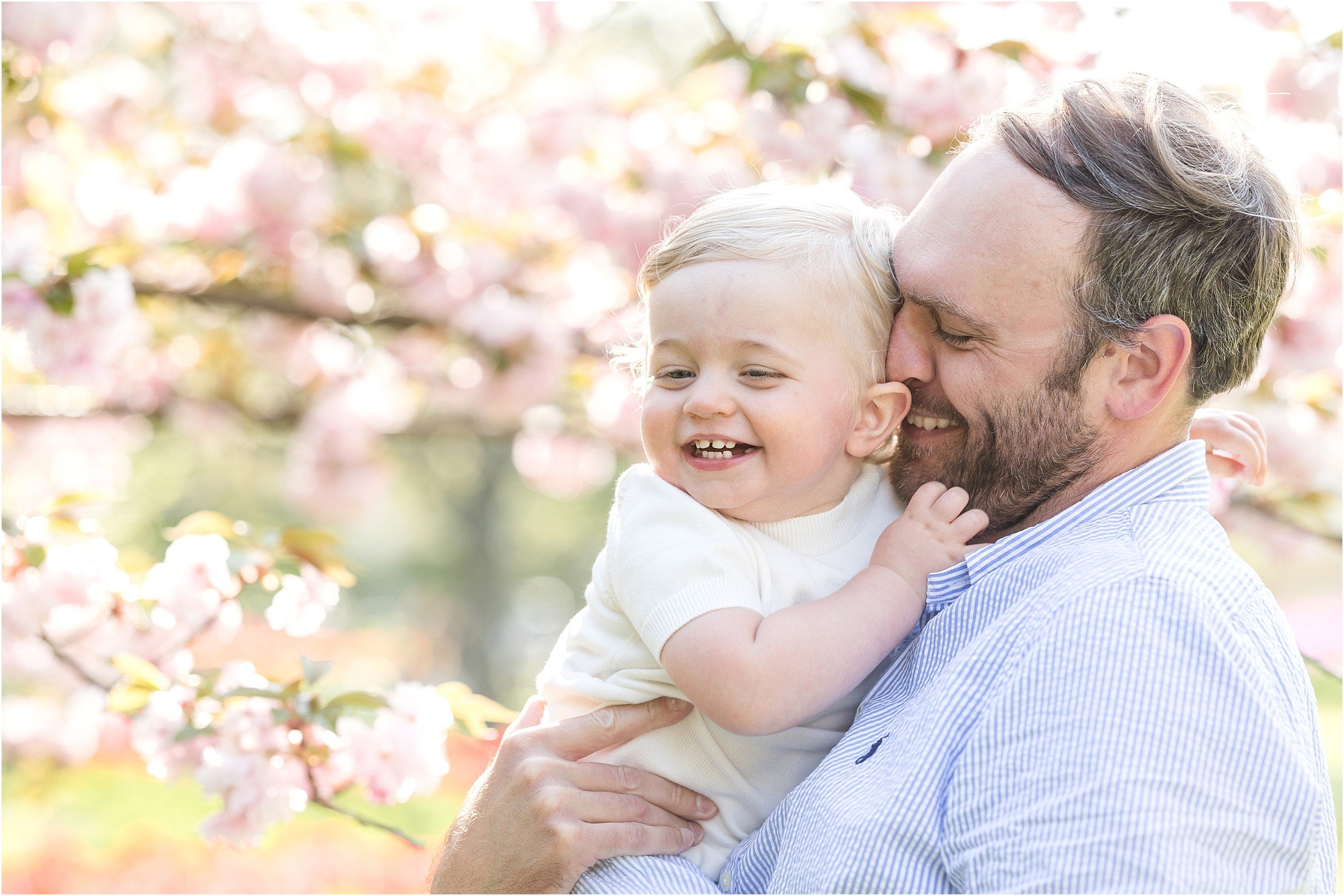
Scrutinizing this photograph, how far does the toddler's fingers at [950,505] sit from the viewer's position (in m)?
1.58

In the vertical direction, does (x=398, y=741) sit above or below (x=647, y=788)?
below

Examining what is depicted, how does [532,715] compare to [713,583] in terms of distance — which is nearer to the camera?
[713,583]

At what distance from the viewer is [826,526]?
1.66 meters

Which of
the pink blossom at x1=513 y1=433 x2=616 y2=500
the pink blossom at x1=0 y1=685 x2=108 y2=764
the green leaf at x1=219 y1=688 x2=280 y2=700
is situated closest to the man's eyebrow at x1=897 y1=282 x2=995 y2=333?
the green leaf at x1=219 y1=688 x2=280 y2=700

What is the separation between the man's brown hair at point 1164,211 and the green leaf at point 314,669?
1.55 m

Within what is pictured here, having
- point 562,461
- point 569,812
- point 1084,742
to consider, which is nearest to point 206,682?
point 569,812

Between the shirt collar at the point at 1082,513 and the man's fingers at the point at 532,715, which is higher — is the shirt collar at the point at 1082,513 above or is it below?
above

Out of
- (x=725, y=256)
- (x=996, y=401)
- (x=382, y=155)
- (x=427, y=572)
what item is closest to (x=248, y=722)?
(x=725, y=256)

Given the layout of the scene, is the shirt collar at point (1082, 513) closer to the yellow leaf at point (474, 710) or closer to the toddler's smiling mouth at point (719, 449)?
the toddler's smiling mouth at point (719, 449)

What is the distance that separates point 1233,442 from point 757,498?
995 millimetres

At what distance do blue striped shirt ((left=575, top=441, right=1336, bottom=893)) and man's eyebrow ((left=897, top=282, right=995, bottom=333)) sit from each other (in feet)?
0.97

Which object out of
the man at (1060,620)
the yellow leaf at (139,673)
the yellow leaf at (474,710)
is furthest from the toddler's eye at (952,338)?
the yellow leaf at (139,673)

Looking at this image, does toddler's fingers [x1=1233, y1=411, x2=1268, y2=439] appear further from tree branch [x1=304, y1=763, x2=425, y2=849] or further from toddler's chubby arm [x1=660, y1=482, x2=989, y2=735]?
tree branch [x1=304, y1=763, x2=425, y2=849]

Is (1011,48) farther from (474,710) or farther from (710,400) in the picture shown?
(474,710)
